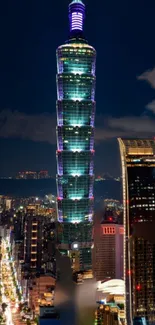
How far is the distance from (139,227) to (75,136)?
6239 mm

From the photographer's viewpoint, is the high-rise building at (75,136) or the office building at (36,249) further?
the high-rise building at (75,136)

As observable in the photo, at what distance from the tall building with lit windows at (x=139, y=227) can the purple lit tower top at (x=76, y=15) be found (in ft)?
22.6

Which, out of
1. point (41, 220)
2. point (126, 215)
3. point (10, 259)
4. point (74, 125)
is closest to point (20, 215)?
point (41, 220)

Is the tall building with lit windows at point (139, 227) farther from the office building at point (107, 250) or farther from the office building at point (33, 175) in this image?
the office building at point (33, 175)

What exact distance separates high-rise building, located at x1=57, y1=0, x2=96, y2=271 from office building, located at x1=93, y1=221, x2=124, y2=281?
71 centimetres

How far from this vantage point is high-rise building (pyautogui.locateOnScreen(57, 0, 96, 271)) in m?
18.0

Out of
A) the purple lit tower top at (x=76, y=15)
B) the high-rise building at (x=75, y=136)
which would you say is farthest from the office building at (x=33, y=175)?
the purple lit tower top at (x=76, y=15)

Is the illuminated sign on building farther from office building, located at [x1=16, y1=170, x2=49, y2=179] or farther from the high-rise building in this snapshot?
office building, located at [x1=16, y1=170, x2=49, y2=179]

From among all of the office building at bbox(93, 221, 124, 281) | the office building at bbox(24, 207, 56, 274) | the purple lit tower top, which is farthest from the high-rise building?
the office building at bbox(24, 207, 56, 274)

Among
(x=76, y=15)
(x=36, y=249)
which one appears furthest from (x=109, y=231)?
(x=76, y=15)

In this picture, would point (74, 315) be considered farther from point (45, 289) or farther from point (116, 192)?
point (116, 192)

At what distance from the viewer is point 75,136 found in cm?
1798

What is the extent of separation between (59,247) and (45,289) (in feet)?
12.3

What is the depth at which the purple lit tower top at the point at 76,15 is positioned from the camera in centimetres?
1784
